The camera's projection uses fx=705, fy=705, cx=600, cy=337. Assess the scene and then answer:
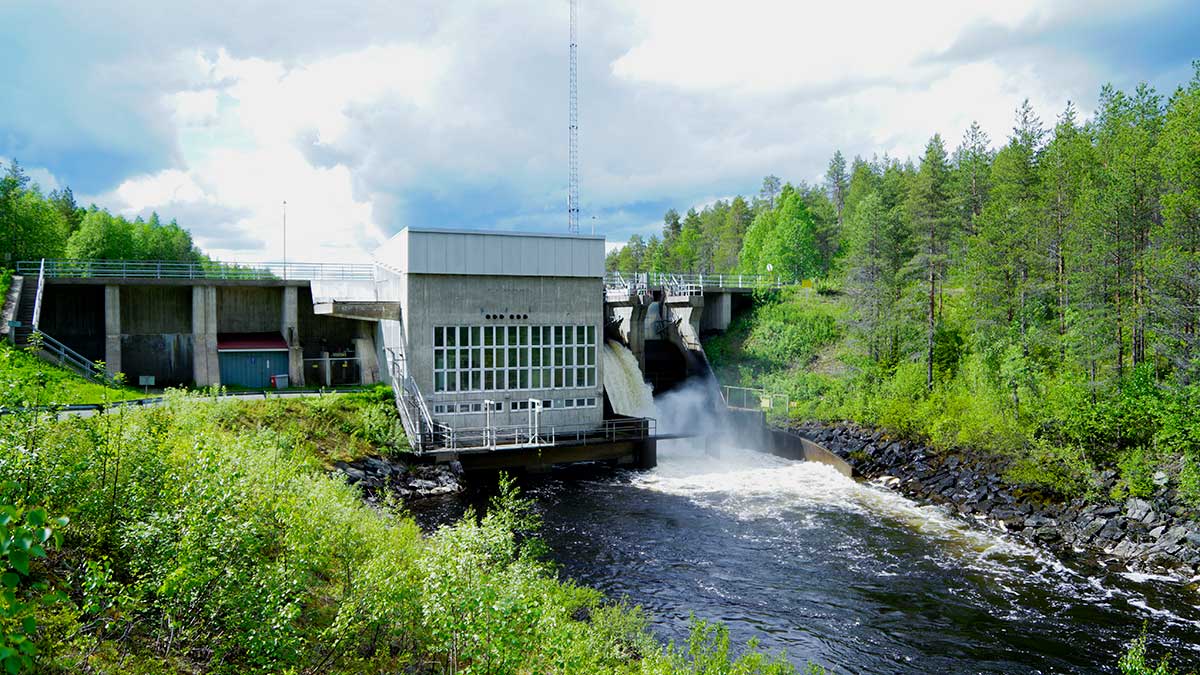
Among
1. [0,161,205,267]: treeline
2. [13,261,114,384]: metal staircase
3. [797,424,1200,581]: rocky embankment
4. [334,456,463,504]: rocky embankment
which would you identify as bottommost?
[797,424,1200,581]: rocky embankment

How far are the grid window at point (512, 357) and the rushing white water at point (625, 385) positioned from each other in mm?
2454

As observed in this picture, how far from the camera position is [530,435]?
27.8 m

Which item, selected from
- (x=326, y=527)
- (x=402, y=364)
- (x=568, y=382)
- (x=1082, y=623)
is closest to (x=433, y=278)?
(x=402, y=364)

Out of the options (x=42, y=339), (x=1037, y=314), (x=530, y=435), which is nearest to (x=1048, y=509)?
(x=1037, y=314)

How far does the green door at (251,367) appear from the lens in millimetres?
35219

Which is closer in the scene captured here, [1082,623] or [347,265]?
[1082,623]

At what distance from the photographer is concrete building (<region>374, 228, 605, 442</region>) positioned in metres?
27.5

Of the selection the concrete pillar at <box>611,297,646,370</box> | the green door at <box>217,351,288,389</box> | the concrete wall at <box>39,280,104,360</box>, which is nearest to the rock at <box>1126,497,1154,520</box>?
the concrete pillar at <box>611,297,646,370</box>

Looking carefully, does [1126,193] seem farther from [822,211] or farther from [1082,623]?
[822,211]

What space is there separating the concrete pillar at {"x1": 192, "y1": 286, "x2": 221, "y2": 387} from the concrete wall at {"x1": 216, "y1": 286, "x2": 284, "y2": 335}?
1894 millimetres

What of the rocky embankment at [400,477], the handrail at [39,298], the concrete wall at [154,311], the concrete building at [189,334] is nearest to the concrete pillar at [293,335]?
the concrete building at [189,334]

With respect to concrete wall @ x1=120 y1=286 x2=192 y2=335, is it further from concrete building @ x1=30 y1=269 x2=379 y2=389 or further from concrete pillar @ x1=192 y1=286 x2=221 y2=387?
concrete pillar @ x1=192 y1=286 x2=221 y2=387

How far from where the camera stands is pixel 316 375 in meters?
36.8

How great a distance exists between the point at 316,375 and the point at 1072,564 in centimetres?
3299
